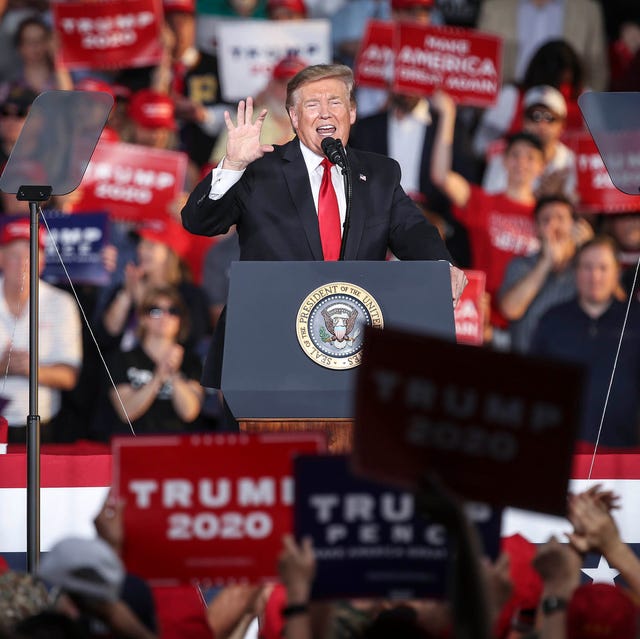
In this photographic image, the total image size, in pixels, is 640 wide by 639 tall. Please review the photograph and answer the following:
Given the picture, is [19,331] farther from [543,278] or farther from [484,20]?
[484,20]

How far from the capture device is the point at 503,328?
734 cm

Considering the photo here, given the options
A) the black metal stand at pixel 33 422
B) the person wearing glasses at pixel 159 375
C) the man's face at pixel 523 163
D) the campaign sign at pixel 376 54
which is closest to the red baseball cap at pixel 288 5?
the campaign sign at pixel 376 54

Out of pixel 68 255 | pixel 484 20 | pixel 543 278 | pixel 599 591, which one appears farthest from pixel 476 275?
pixel 599 591

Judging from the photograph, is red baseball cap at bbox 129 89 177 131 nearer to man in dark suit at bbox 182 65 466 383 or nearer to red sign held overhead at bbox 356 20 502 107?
red sign held overhead at bbox 356 20 502 107

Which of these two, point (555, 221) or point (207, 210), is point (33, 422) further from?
point (555, 221)

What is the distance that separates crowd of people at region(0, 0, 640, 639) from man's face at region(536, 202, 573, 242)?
1cm

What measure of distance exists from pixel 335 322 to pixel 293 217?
20.0 inches

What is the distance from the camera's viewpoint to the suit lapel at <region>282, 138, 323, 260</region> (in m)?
4.43

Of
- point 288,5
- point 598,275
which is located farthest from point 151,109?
point 598,275

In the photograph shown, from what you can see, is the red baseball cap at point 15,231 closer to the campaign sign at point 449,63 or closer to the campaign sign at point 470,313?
the campaign sign at point 470,313

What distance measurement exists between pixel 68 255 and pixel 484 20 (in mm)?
3058

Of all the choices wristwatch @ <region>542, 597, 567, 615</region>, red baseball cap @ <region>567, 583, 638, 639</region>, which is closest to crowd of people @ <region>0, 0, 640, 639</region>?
wristwatch @ <region>542, 597, 567, 615</region>

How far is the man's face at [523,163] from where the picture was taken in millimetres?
7645

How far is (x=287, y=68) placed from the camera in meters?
7.66
